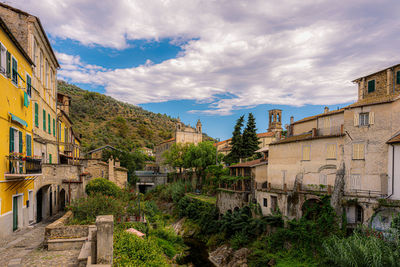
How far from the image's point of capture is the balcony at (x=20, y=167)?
13526 millimetres

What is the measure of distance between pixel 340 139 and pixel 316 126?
15.9ft

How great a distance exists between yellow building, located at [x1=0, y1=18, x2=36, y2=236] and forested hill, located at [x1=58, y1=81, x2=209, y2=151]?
52452 mm

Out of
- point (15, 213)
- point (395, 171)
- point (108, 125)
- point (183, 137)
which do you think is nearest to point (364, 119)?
point (395, 171)

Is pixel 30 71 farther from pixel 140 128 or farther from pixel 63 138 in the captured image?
pixel 140 128

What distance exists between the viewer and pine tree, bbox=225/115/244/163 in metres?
46.6

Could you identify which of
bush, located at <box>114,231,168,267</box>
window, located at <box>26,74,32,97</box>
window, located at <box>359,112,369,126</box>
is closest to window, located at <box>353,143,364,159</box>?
window, located at <box>359,112,369,126</box>

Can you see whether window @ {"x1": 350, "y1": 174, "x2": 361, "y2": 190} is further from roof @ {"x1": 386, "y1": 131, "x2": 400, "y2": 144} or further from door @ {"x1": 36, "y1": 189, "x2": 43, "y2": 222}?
door @ {"x1": 36, "y1": 189, "x2": 43, "y2": 222}

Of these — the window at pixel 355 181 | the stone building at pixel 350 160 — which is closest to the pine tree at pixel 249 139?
the stone building at pixel 350 160

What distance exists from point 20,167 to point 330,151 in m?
21.7

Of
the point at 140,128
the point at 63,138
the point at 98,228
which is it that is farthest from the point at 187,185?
the point at 140,128

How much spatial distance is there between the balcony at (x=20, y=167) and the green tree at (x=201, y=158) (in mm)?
31628

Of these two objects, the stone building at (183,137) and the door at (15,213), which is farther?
the stone building at (183,137)

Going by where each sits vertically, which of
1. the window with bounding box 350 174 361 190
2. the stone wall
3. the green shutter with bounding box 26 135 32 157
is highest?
the green shutter with bounding box 26 135 32 157

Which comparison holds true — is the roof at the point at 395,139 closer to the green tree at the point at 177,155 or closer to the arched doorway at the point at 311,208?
the arched doorway at the point at 311,208
